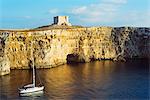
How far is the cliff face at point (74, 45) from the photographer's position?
10038cm

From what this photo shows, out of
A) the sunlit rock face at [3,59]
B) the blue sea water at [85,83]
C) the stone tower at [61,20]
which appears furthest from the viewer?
the stone tower at [61,20]

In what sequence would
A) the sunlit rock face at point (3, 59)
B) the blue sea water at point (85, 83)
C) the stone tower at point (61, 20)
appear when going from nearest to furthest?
the blue sea water at point (85, 83), the sunlit rock face at point (3, 59), the stone tower at point (61, 20)

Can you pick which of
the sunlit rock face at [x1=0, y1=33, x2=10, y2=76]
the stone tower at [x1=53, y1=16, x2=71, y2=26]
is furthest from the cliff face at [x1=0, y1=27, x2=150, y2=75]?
the stone tower at [x1=53, y1=16, x2=71, y2=26]

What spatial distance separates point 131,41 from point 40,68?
125ft

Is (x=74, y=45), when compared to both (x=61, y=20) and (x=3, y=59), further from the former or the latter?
(x=3, y=59)

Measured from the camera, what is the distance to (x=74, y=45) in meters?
118

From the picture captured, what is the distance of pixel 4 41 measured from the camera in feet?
312

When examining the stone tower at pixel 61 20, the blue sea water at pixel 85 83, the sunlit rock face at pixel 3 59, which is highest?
the stone tower at pixel 61 20

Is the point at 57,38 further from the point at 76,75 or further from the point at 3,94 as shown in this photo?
the point at 3,94

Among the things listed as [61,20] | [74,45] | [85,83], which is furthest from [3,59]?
[61,20]

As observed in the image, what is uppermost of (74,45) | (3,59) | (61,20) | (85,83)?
(61,20)

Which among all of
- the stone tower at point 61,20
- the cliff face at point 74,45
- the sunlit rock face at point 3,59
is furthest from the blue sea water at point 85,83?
the stone tower at point 61,20

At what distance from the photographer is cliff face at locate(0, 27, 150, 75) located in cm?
10038

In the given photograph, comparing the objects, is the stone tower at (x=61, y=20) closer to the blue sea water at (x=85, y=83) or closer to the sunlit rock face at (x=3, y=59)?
the blue sea water at (x=85, y=83)
